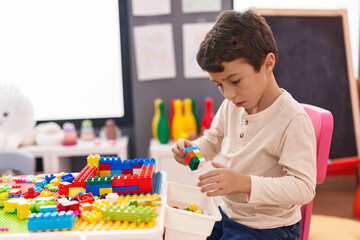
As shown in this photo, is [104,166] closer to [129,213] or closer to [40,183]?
[40,183]

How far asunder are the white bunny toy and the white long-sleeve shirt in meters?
1.49

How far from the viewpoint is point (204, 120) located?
7.41ft

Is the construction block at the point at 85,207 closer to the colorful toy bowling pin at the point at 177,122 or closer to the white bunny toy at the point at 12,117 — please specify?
the colorful toy bowling pin at the point at 177,122

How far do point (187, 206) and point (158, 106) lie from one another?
4.29 ft

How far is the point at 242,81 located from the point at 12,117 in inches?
66.2

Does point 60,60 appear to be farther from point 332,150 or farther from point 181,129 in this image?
point 332,150

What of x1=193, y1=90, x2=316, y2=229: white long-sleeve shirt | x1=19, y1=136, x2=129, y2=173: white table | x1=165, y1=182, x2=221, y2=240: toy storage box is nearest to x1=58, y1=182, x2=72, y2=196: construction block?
x1=165, y1=182, x2=221, y2=240: toy storage box

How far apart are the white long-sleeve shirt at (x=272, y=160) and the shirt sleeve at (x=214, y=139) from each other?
0.14ft

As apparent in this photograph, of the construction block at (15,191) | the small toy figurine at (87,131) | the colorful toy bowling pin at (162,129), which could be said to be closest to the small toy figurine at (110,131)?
the small toy figurine at (87,131)

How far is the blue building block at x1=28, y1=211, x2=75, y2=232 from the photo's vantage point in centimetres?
70

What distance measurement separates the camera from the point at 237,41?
949 mm

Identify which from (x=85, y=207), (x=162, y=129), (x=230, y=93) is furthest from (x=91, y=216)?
(x=162, y=129)

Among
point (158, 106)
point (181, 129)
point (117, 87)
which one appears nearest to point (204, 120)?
point (181, 129)

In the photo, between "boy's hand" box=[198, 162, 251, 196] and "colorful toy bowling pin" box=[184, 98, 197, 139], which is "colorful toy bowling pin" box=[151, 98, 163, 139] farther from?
"boy's hand" box=[198, 162, 251, 196]
